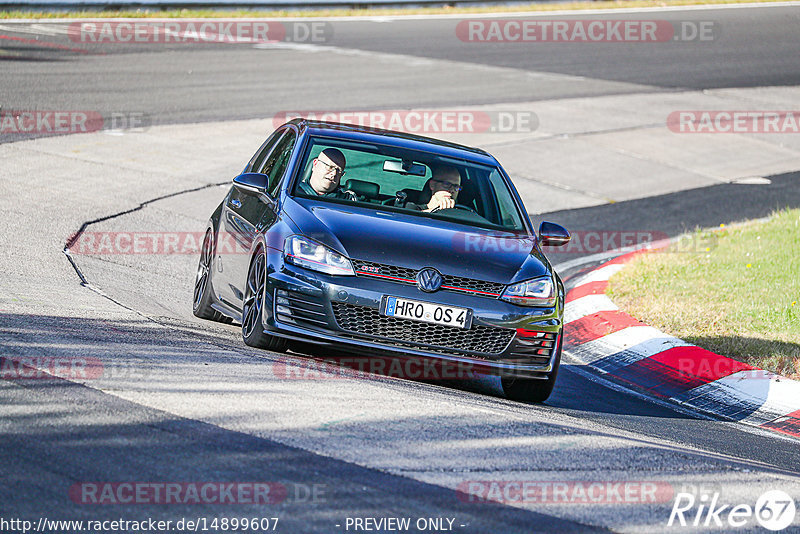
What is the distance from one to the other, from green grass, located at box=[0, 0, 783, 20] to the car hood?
20821 millimetres

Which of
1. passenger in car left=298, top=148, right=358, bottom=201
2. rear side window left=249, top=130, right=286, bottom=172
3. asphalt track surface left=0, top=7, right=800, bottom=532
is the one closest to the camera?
asphalt track surface left=0, top=7, right=800, bottom=532

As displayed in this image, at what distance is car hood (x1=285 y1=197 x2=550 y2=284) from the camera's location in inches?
275

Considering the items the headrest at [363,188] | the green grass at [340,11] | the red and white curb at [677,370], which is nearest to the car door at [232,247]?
the headrest at [363,188]

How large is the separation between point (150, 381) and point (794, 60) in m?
26.9

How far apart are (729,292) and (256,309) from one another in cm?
574

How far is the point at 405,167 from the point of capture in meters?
8.16

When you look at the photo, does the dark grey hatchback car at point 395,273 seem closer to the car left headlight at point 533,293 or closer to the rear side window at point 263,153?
the car left headlight at point 533,293

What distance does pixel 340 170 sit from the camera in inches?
317

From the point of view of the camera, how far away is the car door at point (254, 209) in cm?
773

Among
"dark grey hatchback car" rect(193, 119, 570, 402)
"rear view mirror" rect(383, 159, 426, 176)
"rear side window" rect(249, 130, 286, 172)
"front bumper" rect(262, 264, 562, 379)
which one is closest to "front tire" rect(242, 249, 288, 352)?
"dark grey hatchback car" rect(193, 119, 570, 402)

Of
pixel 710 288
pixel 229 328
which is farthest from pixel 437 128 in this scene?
pixel 229 328

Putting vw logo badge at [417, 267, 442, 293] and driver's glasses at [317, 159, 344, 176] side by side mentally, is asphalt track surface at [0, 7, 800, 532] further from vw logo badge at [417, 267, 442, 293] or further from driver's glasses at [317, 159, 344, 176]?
driver's glasses at [317, 159, 344, 176]

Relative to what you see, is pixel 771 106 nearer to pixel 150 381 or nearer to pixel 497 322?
pixel 497 322

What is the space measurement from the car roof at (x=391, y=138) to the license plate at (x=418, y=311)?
187cm
